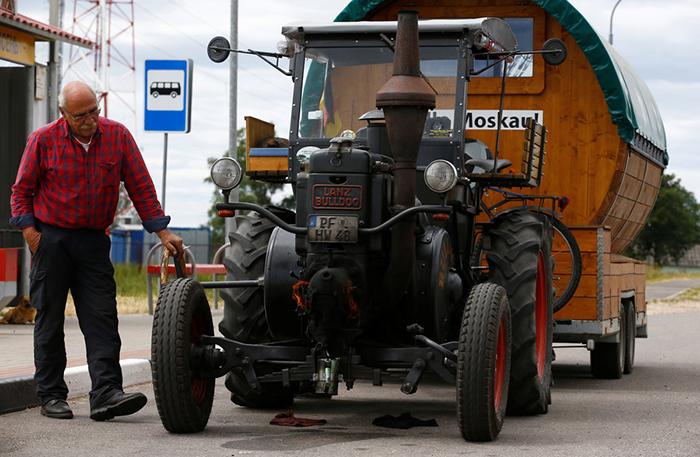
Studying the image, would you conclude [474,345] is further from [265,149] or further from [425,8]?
[425,8]

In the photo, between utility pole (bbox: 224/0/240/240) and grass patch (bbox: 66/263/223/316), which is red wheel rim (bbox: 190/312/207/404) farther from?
utility pole (bbox: 224/0/240/240)

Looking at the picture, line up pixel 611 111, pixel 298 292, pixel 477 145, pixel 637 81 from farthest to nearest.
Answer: pixel 637 81 < pixel 611 111 < pixel 477 145 < pixel 298 292

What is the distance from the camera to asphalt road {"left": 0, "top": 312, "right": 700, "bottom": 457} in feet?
20.1

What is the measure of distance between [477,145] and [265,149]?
1795mm

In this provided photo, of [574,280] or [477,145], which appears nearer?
[477,145]

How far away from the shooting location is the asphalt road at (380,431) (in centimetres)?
613

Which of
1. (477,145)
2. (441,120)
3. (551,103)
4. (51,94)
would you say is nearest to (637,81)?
(551,103)

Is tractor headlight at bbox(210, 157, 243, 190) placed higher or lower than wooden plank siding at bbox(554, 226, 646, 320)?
higher

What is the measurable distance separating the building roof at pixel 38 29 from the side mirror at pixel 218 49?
669 centimetres

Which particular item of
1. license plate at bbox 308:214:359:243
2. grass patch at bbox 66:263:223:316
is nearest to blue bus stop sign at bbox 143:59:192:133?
grass patch at bbox 66:263:223:316

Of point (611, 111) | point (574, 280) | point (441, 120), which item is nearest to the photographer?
point (441, 120)

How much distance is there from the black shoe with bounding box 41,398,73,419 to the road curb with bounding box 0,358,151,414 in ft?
1.40

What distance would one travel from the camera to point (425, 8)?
11.5m

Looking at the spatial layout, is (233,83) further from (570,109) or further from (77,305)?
(77,305)
